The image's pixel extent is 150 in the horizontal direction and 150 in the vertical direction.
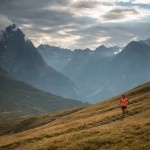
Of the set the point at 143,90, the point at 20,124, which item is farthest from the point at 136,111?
the point at 20,124

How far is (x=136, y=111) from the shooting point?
201ft

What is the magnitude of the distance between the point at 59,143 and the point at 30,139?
11.6 meters

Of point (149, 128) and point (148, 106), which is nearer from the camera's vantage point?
point (149, 128)

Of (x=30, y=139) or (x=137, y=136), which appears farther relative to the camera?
(x=30, y=139)

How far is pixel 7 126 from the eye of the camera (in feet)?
567

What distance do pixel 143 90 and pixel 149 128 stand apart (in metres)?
71.1

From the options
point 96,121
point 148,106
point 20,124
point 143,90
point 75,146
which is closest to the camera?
point 75,146

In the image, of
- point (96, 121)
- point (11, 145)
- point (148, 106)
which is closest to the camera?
point (11, 145)

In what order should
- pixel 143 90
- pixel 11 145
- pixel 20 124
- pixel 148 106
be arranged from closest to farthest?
pixel 11 145 < pixel 148 106 < pixel 143 90 < pixel 20 124

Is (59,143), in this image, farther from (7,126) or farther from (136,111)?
(7,126)

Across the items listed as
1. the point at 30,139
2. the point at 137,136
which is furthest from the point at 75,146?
the point at 30,139

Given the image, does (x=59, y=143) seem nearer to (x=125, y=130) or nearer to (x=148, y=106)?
(x=125, y=130)

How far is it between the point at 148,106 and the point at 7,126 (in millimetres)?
122524

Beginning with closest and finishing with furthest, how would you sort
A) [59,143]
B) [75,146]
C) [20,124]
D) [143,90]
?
[75,146], [59,143], [143,90], [20,124]
